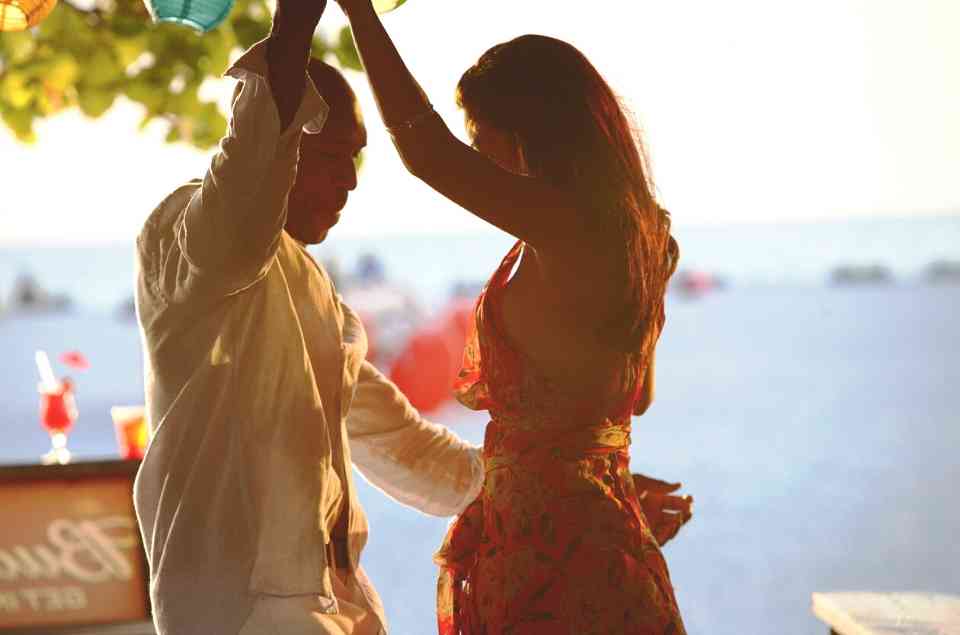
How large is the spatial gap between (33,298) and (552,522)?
9.44 feet

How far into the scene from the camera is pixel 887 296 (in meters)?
9.29

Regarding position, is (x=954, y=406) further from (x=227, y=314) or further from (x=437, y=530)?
(x=227, y=314)

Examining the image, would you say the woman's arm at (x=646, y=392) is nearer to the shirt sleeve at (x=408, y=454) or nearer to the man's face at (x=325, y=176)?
the shirt sleeve at (x=408, y=454)

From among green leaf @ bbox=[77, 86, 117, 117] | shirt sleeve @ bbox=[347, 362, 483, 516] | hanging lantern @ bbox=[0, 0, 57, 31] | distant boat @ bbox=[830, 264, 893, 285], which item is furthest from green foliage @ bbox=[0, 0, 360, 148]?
distant boat @ bbox=[830, 264, 893, 285]

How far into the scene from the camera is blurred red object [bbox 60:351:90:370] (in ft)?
8.03

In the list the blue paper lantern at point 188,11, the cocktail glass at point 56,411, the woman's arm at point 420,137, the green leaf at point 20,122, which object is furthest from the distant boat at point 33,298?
the woman's arm at point 420,137

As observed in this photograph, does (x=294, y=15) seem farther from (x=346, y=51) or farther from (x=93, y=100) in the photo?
(x=93, y=100)

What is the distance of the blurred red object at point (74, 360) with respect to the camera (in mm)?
2447

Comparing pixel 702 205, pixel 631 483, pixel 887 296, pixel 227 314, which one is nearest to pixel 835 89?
pixel 702 205

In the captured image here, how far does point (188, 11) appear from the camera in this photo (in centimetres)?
123

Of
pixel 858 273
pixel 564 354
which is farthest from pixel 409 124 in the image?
pixel 858 273

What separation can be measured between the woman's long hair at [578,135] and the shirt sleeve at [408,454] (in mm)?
406

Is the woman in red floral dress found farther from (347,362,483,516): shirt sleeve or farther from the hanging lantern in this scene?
the hanging lantern

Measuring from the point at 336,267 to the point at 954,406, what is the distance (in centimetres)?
405
